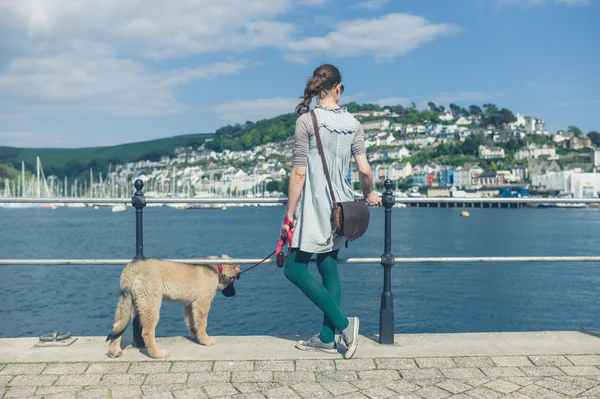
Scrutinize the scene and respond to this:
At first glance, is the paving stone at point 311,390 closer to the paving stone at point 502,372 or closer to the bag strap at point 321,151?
the paving stone at point 502,372

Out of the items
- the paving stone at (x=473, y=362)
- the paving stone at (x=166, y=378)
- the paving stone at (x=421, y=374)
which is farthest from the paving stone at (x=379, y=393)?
the paving stone at (x=166, y=378)

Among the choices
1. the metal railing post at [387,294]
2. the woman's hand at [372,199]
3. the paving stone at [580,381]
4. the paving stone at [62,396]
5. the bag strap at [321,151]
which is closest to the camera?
the paving stone at [62,396]

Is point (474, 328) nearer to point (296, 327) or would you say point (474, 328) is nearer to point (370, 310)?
point (370, 310)

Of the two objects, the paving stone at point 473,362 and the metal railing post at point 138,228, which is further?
the metal railing post at point 138,228

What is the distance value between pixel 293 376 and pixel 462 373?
1.24 meters

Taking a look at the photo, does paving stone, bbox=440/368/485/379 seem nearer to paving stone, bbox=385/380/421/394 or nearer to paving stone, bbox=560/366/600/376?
paving stone, bbox=385/380/421/394

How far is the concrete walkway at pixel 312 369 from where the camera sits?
13.6 feet

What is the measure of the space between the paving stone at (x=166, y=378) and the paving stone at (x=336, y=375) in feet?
3.18

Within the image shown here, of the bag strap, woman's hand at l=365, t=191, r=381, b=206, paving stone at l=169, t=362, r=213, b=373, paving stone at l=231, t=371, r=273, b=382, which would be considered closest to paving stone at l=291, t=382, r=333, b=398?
paving stone at l=231, t=371, r=273, b=382

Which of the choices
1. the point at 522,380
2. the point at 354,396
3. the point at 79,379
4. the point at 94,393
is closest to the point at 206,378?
the point at 94,393

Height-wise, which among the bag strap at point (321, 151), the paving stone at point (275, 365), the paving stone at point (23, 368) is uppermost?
the bag strap at point (321, 151)

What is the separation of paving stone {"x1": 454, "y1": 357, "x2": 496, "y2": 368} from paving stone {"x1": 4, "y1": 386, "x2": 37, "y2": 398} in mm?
3056

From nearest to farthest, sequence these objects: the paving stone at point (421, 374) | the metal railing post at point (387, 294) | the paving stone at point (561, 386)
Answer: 1. the paving stone at point (561, 386)
2. the paving stone at point (421, 374)
3. the metal railing post at point (387, 294)

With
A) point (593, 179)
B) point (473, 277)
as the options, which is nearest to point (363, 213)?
point (473, 277)
